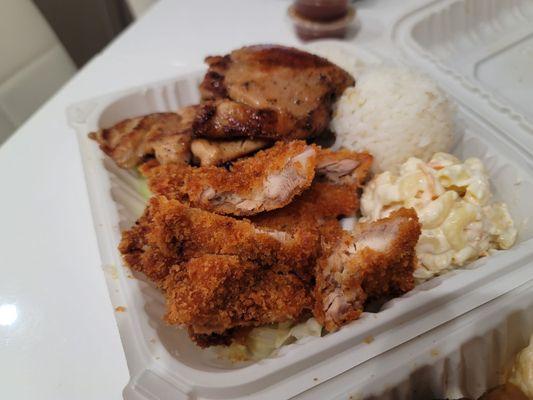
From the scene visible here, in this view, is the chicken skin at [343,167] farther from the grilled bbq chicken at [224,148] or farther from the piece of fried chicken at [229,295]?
the piece of fried chicken at [229,295]

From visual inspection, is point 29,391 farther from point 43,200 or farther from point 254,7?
point 254,7

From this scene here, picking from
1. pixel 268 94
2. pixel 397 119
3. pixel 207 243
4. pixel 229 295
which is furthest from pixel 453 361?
pixel 268 94

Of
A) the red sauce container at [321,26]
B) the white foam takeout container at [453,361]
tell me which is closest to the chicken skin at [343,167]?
the white foam takeout container at [453,361]

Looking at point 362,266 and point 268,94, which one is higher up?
point 268,94

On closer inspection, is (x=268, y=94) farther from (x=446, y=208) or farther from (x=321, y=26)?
(x=321, y=26)

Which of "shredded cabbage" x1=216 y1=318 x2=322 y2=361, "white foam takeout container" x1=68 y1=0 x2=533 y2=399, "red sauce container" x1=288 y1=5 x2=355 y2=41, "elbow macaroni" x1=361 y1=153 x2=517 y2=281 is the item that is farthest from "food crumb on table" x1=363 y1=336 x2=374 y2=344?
"red sauce container" x1=288 y1=5 x2=355 y2=41

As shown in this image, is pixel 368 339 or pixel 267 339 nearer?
pixel 368 339
